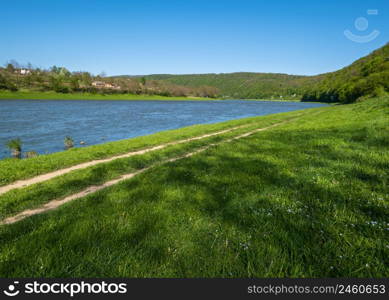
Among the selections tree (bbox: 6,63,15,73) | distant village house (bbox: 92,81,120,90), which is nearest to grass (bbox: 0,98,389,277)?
distant village house (bbox: 92,81,120,90)

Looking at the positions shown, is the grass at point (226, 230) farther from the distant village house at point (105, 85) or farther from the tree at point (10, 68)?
the tree at point (10, 68)

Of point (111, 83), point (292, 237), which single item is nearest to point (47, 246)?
point (292, 237)

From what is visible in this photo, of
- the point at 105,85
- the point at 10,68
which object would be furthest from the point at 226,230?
the point at 10,68

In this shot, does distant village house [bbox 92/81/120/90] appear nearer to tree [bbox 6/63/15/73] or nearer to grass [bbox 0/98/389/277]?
tree [bbox 6/63/15/73]

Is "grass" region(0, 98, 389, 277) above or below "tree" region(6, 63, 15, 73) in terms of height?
below

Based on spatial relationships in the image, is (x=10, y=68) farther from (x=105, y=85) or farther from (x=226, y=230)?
(x=226, y=230)

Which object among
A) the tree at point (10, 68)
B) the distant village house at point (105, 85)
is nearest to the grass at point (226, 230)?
the distant village house at point (105, 85)

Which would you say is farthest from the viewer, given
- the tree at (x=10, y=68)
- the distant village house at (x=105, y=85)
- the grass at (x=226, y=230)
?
the distant village house at (x=105, y=85)

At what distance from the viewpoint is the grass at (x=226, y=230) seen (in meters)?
2.10

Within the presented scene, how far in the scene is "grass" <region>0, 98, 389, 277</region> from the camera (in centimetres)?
210

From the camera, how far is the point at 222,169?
249 inches

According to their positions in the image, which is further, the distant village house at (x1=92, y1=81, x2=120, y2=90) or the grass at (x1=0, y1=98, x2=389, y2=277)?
the distant village house at (x1=92, y1=81, x2=120, y2=90)

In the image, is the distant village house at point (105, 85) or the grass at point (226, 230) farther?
the distant village house at point (105, 85)

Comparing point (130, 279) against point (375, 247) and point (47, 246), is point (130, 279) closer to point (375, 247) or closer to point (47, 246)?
point (47, 246)
